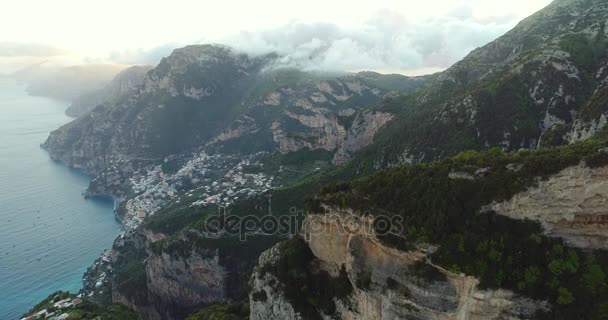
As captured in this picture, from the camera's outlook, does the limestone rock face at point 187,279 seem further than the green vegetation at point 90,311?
Yes

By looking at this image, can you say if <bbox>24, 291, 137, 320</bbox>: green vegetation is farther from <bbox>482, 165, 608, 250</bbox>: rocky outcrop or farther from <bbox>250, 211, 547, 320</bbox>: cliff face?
<bbox>482, 165, 608, 250</bbox>: rocky outcrop

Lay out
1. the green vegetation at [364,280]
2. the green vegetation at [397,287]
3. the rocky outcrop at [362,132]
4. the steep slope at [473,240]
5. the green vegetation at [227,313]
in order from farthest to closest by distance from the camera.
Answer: the rocky outcrop at [362,132]
the green vegetation at [227,313]
the green vegetation at [364,280]
the green vegetation at [397,287]
the steep slope at [473,240]

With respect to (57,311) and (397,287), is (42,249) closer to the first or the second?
(57,311)

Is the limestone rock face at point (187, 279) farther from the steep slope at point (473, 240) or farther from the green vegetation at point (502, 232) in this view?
the green vegetation at point (502, 232)

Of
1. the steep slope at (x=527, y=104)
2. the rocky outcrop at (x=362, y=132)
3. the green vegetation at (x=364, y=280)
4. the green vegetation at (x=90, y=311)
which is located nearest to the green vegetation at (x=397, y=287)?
the green vegetation at (x=364, y=280)

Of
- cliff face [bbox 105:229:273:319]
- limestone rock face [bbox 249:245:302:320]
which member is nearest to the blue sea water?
cliff face [bbox 105:229:273:319]
